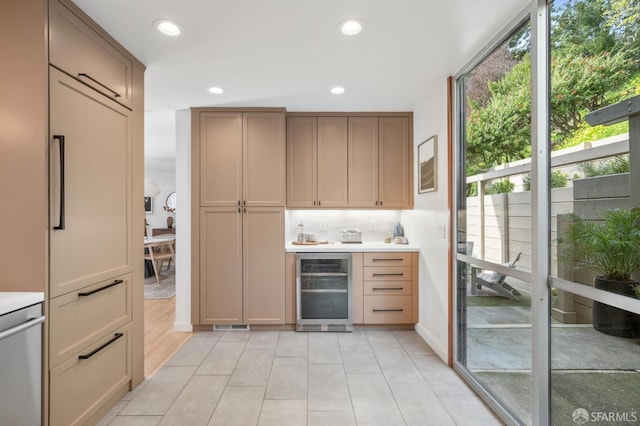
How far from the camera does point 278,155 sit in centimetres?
332

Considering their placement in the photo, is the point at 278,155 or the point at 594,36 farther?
the point at 278,155

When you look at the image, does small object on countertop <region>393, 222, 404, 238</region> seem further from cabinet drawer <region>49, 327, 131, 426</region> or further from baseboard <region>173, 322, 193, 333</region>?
cabinet drawer <region>49, 327, 131, 426</region>

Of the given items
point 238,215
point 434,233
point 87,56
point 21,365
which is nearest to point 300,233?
point 238,215

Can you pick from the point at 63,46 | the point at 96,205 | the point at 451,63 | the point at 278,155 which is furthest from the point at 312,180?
the point at 63,46

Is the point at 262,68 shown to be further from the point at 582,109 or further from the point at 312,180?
the point at 582,109

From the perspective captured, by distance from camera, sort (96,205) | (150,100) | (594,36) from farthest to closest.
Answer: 1. (150,100)
2. (96,205)
3. (594,36)

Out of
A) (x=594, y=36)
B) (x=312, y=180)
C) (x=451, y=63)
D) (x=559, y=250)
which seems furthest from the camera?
(x=312, y=180)

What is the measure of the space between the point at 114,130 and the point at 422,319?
3152 millimetres

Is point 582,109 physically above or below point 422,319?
above

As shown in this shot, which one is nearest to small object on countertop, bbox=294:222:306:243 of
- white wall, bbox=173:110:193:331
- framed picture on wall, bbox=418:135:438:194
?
white wall, bbox=173:110:193:331

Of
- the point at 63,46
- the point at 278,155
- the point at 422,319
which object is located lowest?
the point at 422,319

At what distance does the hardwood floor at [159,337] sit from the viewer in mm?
2679

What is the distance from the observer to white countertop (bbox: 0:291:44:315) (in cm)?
130

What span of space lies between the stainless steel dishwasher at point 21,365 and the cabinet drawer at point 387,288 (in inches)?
103
